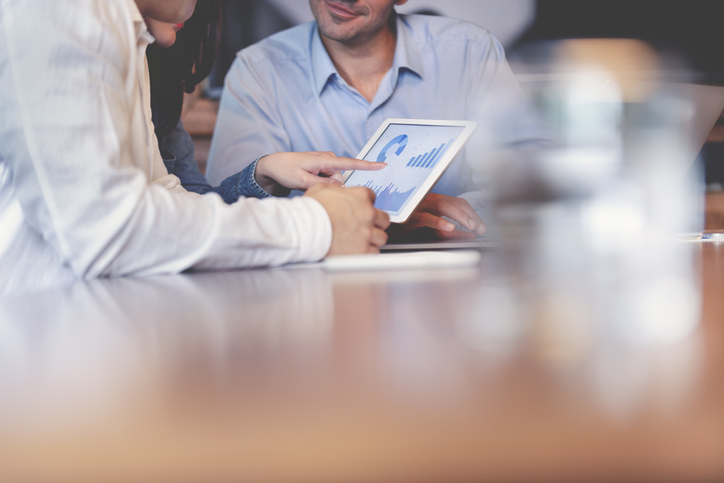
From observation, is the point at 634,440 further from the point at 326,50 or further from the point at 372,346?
the point at 326,50

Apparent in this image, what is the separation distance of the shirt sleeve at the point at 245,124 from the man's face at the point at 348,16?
0.24m

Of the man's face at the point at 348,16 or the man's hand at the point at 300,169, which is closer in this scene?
the man's hand at the point at 300,169

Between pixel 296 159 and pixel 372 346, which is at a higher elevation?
pixel 372 346

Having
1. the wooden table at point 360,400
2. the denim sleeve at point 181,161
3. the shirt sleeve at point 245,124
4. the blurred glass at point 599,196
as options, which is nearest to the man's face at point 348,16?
the shirt sleeve at point 245,124

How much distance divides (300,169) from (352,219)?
A: 430 millimetres

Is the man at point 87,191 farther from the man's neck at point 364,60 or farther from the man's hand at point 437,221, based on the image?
the man's neck at point 364,60

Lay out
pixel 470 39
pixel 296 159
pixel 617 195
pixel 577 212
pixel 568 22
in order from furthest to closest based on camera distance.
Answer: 1. pixel 568 22
2. pixel 470 39
3. pixel 617 195
4. pixel 577 212
5. pixel 296 159

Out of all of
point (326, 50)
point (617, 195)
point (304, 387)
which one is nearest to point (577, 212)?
point (617, 195)

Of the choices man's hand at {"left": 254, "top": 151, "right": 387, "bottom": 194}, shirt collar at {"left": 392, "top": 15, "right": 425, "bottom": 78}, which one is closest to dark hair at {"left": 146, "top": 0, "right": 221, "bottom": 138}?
man's hand at {"left": 254, "top": 151, "right": 387, "bottom": 194}

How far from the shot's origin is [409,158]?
1.08 metres

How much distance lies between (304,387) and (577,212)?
1.35 meters

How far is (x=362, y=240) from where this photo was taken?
747mm

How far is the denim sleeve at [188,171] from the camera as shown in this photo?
124cm

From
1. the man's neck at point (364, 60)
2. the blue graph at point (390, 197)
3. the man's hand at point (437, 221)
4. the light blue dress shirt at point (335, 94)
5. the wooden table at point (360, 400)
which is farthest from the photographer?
the man's neck at point (364, 60)
